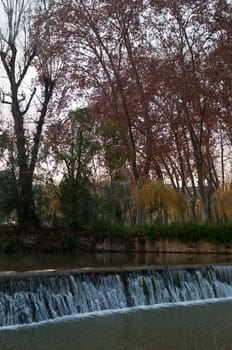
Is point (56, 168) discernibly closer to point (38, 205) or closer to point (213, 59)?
point (38, 205)

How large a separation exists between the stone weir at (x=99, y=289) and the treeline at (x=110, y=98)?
10.4 meters

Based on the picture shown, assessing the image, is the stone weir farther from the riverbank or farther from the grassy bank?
the grassy bank

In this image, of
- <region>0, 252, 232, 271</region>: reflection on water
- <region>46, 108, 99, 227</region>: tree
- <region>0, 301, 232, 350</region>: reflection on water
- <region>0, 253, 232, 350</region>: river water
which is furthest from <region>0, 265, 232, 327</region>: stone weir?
<region>46, 108, 99, 227</region>: tree

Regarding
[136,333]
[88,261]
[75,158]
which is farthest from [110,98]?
[136,333]

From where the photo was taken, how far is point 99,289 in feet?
38.3

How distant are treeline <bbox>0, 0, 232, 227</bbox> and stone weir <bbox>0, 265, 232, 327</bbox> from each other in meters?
10.4

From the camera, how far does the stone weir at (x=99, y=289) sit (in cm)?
1045

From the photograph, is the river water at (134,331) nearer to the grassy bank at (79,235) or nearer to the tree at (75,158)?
the grassy bank at (79,235)

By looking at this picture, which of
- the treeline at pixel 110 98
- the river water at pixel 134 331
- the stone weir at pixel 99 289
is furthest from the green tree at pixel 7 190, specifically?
the river water at pixel 134 331

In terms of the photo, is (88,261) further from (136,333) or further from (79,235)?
(136,333)

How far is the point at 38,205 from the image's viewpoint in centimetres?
2803

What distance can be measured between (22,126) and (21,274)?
15370 mm

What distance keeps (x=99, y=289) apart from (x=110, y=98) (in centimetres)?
1558

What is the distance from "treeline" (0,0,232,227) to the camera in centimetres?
2248
